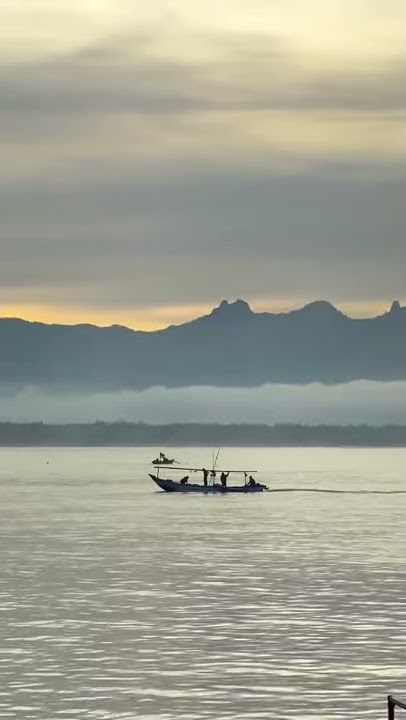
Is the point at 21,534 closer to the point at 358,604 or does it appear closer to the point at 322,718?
the point at 358,604

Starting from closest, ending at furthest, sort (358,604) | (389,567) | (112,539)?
(358,604) → (389,567) → (112,539)

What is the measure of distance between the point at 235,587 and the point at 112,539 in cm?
5339

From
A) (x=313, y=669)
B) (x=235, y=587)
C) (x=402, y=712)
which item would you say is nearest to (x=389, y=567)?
(x=235, y=587)

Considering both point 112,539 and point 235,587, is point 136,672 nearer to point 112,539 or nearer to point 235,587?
point 235,587

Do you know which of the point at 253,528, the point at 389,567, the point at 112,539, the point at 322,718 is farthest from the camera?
the point at 253,528

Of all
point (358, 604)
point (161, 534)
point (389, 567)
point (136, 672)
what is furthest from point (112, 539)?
point (136, 672)

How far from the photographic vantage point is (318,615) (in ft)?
258

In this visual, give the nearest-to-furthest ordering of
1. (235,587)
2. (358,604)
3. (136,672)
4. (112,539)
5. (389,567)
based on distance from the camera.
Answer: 1. (136,672)
2. (358,604)
3. (235,587)
4. (389,567)
5. (112,539)

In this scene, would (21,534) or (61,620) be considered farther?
(21,534)

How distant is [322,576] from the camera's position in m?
103

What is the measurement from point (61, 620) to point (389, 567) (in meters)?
40.4

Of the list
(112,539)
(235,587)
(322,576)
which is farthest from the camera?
(112,539)

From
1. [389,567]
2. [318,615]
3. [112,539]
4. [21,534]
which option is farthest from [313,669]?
[21,534]

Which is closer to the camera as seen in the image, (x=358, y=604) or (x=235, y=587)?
(x=358, y=604)
